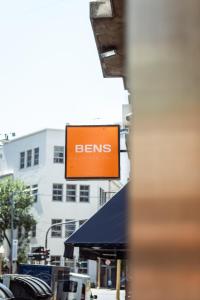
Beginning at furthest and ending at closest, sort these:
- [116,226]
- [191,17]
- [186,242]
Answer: [116,226] → [191,17] → [186,242]

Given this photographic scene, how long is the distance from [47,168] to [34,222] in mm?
6229

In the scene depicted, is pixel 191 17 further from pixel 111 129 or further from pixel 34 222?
pixel 34 222

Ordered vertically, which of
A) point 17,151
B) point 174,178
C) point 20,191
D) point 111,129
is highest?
point 17,151

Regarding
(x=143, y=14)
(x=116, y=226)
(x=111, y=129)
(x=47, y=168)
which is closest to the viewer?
(x=143, y=14)

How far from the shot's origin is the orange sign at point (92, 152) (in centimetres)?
1441

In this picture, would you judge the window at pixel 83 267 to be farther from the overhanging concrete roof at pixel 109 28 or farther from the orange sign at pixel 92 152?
the overhanging concrete roof at pixel 109 28

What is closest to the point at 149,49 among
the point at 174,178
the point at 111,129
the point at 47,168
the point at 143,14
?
the point at 143,14

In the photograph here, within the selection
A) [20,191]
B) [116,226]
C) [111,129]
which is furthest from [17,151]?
[116,226]

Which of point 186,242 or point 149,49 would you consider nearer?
point 186,242

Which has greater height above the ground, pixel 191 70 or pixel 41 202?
pixel 41 202

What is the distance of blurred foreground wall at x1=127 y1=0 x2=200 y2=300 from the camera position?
1529 millimetres

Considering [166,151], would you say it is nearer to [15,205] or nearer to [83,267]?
[15,205]

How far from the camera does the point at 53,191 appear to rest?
6294 centimetres

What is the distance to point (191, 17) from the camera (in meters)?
1.62
